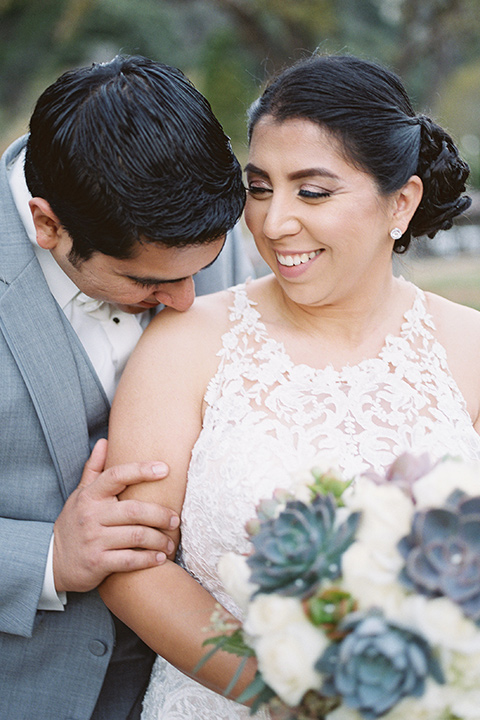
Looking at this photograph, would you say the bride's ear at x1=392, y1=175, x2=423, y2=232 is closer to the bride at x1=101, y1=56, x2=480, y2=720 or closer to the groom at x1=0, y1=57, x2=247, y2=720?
the bride at x1=101, y1=56, x2=480, y2=720

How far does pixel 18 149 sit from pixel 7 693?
2022 millimetres

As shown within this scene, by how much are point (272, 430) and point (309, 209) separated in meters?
0.75

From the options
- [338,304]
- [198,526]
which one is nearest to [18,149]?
[338,304]

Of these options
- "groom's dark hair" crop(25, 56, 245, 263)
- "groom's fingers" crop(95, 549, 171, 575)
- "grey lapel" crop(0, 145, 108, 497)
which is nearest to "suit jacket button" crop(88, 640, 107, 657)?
"groom's fingers" crop(95, 549, 171, 575)

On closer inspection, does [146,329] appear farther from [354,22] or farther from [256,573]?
[354,22]

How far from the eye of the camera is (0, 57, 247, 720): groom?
2.20 m

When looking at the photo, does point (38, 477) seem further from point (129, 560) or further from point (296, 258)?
point (296, 258)

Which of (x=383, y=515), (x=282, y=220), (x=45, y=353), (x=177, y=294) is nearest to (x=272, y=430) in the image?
(x=177, y=294)

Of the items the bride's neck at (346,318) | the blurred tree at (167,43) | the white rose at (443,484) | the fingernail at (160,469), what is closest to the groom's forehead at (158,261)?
the bride's neck at (346,318)

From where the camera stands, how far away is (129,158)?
215cm

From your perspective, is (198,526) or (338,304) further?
(338,304)

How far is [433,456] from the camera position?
2404 mm

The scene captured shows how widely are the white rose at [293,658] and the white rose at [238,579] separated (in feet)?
0.36

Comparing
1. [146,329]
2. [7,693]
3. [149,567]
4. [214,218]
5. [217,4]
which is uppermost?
[217,4]
